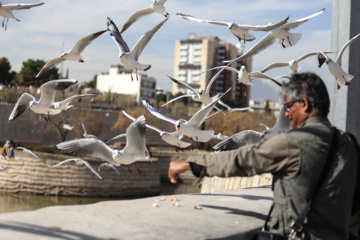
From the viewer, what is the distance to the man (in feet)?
6.29

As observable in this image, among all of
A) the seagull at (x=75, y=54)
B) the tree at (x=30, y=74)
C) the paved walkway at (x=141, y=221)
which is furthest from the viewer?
the tree at (x=30, y=74)

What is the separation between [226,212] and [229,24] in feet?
9.94

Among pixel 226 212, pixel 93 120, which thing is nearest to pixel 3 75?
pixel 93 120

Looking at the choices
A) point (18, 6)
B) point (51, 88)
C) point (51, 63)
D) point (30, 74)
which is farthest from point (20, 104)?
point (30, 74)

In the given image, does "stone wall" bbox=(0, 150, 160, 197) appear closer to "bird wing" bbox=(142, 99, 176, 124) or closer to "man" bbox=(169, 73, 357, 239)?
"bird wing" bbox=(142, 99, 176, 124)

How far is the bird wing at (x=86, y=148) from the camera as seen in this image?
455 cm

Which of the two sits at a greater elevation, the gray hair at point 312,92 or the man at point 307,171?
the gray hair at point 312,92

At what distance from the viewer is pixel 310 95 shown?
2078 mm

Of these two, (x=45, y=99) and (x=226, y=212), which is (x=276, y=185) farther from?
(x=45, y=99)

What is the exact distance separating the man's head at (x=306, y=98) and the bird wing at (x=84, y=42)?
3.51 metres

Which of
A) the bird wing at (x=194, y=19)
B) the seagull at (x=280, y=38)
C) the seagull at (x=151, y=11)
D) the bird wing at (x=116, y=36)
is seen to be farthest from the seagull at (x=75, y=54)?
the seagull at (x=280, y=38)

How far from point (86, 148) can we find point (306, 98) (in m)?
3.11

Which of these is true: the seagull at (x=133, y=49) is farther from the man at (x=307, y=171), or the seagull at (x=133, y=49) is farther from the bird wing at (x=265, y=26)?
the man at (x=307, y=171)

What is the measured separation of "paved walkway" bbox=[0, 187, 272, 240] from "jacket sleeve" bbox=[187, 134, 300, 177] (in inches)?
10.4
